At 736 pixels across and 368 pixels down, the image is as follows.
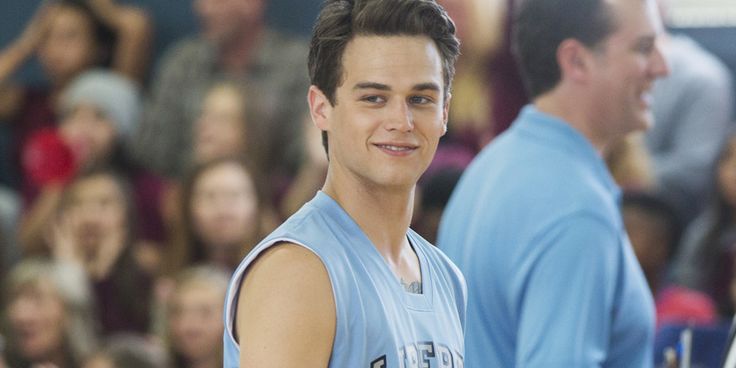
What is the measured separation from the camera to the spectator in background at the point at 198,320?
584 centimetres

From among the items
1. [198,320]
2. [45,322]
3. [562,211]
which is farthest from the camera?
[45,322]

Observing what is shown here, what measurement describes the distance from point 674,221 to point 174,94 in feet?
8.35

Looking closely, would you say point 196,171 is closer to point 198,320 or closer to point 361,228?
point 198,320

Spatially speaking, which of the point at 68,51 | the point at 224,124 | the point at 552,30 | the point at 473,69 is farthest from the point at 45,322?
the point at 552,30

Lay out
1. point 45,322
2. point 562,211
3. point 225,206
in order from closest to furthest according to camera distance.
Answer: point 562,211 < point 45,322 < point 225,206

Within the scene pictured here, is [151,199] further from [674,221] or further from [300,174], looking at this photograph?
[674,221]

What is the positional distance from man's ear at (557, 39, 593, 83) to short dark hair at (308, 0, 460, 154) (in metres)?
1.07

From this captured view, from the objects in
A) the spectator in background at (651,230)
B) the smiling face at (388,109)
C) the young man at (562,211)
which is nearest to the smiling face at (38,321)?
the spectator in background at (651,230)

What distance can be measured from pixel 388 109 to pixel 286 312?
15.8 inches

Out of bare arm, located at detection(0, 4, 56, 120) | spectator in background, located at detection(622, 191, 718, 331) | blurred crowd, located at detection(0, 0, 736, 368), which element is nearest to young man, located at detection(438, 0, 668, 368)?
blurred crowd, located at detection(0, 0, 736, 368)

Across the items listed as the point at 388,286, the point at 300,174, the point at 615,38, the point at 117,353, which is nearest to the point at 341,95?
the point at 388,286

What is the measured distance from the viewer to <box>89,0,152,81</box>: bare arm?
7352mm

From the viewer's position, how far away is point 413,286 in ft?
8.54

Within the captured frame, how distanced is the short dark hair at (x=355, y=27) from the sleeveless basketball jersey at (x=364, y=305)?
0.22 meters
